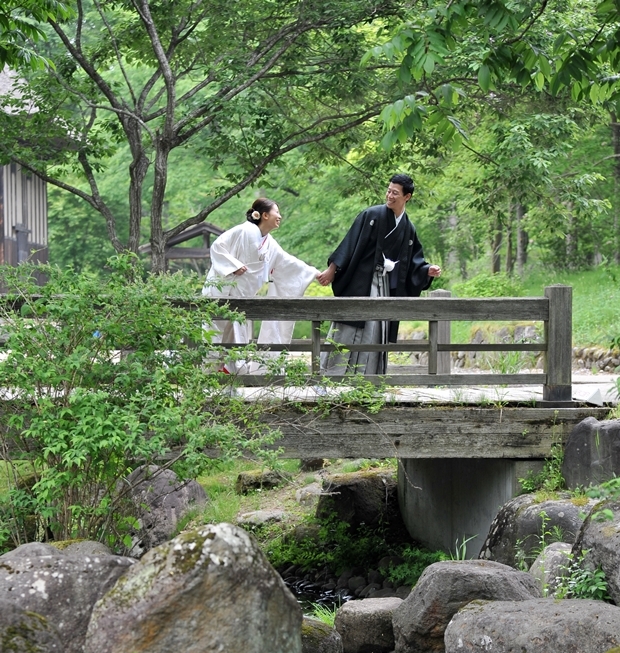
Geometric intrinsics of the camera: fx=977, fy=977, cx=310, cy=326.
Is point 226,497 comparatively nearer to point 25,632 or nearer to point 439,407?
point 439,407

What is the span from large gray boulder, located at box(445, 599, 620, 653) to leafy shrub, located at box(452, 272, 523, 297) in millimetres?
17388

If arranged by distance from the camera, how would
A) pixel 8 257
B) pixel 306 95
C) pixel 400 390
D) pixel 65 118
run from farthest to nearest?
pixel 8 257 → pixel 306 95 → pixel 65 118 → pixel 400 390

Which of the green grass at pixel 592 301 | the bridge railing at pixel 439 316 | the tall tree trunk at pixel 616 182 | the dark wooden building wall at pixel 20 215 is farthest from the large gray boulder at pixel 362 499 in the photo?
the tall tree trunk at pixel 616 182

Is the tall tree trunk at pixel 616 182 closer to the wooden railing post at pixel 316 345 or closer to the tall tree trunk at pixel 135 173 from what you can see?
the tall tree trunk at pixel 135 173

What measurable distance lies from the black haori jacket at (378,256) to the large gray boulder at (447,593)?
3379 millimetres

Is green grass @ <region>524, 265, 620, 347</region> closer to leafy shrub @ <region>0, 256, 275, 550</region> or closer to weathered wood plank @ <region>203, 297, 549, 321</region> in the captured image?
weathered wood plank @ <region>203, 297, 549, 321</region>

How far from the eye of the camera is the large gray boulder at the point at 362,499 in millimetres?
11562

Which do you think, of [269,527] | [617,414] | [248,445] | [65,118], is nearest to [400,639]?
[248,445]

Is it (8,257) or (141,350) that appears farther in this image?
(8,257)

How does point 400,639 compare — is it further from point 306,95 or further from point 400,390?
point 306,95

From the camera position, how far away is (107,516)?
21.6 feet

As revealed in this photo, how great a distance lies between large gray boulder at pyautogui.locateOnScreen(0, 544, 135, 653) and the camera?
473cm

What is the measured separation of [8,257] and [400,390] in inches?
469

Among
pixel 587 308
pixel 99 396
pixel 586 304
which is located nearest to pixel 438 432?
pixel 99 396
